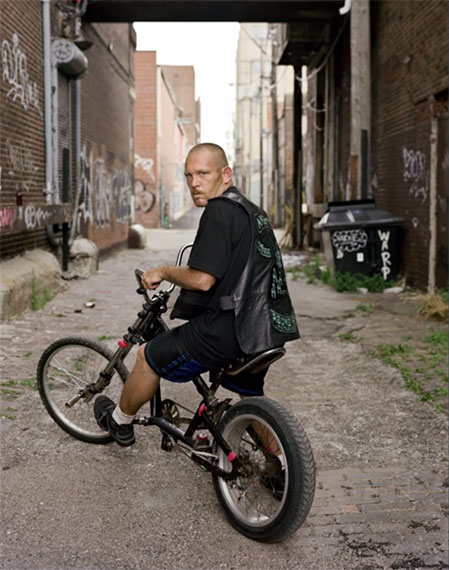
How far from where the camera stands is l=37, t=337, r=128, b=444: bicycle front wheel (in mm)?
4336

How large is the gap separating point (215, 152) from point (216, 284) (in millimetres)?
612

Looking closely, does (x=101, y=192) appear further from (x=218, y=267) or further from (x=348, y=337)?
(x=218, y=267)

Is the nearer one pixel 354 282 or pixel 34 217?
pixel 34 217

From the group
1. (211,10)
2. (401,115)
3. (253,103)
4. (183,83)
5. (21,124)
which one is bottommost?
(21,124)

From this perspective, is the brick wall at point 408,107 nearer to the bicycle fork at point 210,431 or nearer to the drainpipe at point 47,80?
the drainpipe at point 47,80

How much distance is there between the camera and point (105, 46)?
56.2 feet

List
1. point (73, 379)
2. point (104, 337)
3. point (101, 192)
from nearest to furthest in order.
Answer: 1. point (73, 379)
2. point (104, 337)
3. point (101, 192)

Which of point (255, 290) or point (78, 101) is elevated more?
point (78, 101)

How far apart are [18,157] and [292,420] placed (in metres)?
7.90

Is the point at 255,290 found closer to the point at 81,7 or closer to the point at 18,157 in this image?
the point at 18,157

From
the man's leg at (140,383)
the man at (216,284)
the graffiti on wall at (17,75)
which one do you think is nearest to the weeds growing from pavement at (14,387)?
the man's leg at (140,383)

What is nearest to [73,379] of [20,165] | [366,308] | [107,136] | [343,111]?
[366,308]

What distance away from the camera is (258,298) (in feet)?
10.6

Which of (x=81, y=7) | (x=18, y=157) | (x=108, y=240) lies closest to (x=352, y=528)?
(x=18, y=157)
